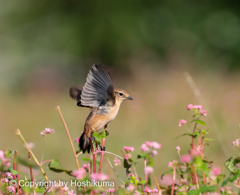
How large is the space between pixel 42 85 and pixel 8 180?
908 cm

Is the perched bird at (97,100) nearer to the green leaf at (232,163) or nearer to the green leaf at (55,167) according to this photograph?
the green leaf at (55,167)

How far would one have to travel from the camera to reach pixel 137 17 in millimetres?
13000

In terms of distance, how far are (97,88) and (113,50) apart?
10944mm

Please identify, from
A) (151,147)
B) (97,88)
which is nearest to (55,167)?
(151,147)

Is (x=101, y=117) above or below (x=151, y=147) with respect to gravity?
above

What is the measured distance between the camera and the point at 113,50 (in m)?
13.0

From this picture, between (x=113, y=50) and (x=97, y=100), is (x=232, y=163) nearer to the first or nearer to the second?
(x=97, y=100)

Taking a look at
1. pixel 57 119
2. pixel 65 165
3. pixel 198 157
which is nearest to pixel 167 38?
pixel 57 119

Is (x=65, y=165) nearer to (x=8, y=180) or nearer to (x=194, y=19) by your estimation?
(x=8, y=180)

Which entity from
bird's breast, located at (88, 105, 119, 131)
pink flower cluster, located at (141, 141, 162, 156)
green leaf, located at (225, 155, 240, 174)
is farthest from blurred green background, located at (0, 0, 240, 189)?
pink flower cluster, located at (141, 141, 162, 156)

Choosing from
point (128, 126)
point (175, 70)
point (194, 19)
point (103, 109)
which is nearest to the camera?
point (103, 109)

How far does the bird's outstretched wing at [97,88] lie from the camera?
6.67 feet

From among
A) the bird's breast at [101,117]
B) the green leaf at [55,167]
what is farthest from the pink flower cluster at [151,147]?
the bird's breast at [101,117]

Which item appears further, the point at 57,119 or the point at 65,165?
the point at 57,119
